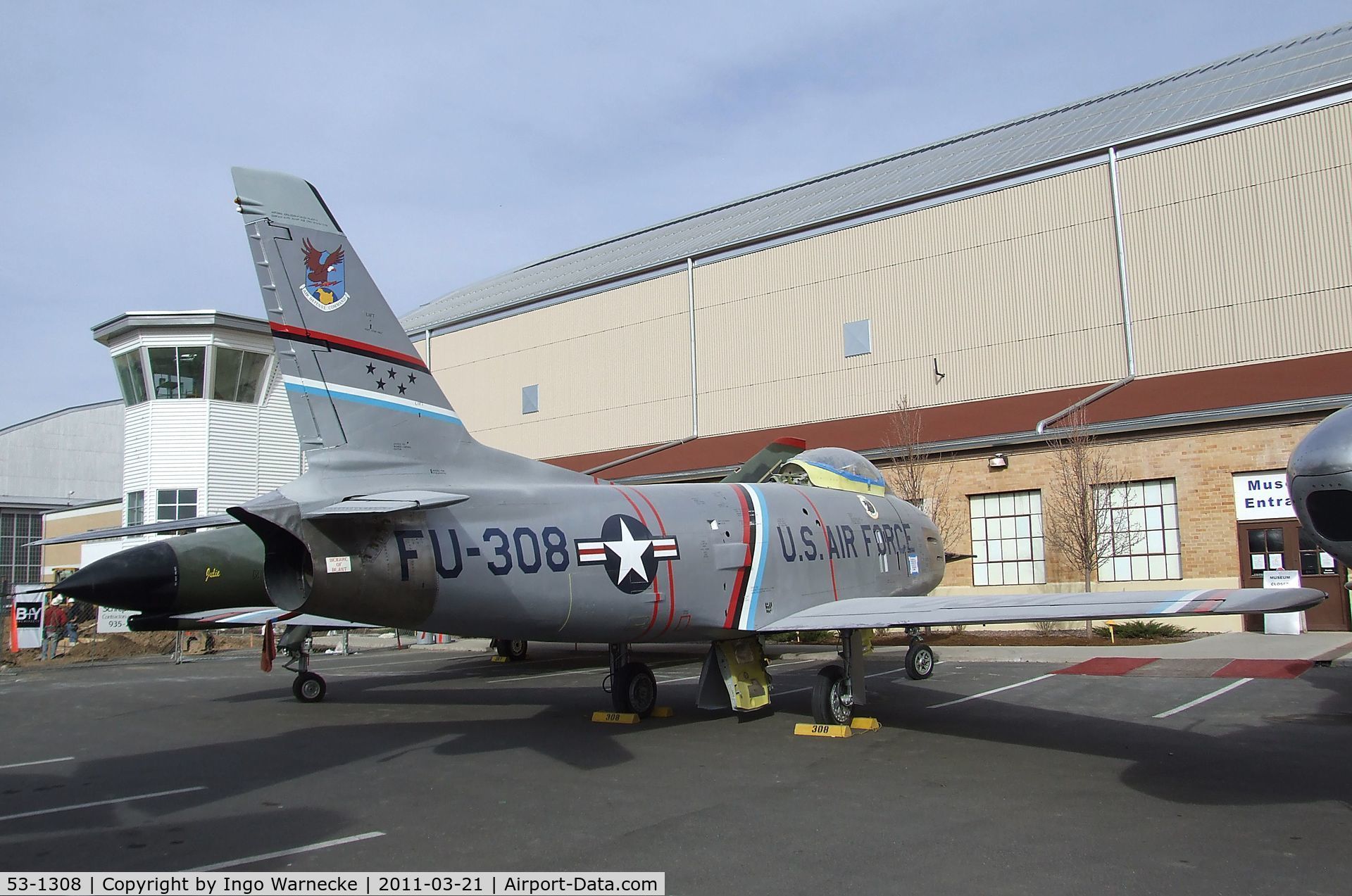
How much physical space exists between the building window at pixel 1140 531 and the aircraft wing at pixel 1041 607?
1211 centimetres

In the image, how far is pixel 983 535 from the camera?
23953mm

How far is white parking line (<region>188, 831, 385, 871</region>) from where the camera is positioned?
583cm

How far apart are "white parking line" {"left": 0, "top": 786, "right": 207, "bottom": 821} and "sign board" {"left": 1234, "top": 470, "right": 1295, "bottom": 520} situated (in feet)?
68.1

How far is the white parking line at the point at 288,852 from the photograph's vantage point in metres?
5.83

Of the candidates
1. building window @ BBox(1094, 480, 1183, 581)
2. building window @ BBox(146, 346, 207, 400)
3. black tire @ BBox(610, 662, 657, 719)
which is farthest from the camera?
building window @ BBox(146, 346, 207, 400)

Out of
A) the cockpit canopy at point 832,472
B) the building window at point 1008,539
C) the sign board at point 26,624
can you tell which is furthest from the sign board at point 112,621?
the building window at point 1008,539

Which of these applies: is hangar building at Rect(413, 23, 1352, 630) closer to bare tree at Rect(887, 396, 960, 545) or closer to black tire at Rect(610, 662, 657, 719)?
bare tree at Rect(887, 396, 960, 545)

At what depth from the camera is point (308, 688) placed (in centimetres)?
1518

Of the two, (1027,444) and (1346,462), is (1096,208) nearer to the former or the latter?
(1027,444)

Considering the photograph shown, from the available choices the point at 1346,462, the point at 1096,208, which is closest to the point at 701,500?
the point at 1346,462

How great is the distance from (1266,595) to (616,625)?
5831 mm

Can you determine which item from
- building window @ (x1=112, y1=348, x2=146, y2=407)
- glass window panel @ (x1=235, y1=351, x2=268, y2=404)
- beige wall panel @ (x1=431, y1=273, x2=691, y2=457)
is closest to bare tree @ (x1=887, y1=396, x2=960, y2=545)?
beige wall panel @ (x1=431, y1=273, x2=691, y2=457)

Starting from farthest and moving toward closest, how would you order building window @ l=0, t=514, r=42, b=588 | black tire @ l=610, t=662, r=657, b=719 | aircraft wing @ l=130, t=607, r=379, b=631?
1. building window @ l=0, t=514, r=42, b=588
2. aircraft wing @ l=130, t=607, r=379, b=631
3. black tire @ l=610, t=662, r=657, b=719

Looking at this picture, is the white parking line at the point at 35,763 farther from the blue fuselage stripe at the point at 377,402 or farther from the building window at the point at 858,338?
the building window at the point at 858,338
